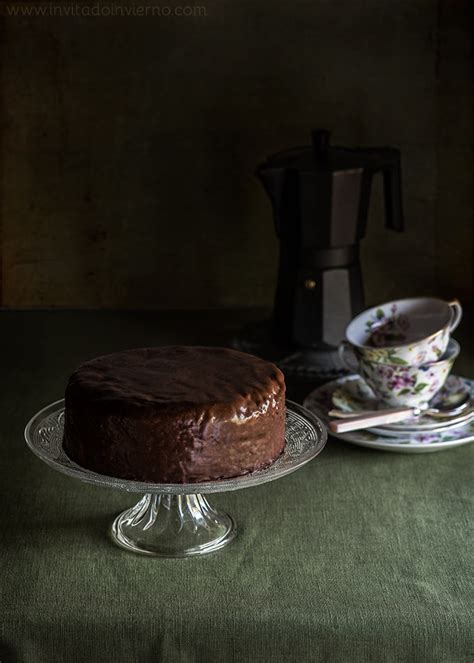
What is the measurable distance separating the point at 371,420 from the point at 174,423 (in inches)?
12.0

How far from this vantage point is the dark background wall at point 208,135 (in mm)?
1576

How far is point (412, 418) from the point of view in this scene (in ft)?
3.57

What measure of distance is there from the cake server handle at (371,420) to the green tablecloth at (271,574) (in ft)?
0.13

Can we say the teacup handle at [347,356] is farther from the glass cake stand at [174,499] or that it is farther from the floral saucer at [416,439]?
the glass cake stand at [174,499]

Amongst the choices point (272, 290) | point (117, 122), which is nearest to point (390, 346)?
point (272, 290)

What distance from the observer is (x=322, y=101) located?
161cm

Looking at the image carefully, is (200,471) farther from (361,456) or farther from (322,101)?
(322,101)

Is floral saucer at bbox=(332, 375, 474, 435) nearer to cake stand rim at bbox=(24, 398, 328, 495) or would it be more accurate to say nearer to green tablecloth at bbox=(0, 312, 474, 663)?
green tablecloth at bbox=(0, 312, 474, 663)

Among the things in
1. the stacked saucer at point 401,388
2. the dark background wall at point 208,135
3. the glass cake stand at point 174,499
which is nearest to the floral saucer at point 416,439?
the stacked saucer at point 401,388

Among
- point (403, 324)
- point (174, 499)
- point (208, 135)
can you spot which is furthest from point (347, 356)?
point (208, 135)

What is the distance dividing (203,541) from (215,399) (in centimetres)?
13

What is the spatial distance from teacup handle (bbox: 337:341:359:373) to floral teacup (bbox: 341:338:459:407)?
0.05m

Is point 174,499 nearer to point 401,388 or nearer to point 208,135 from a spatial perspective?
point 401,388

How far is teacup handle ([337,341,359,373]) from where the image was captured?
117 cm
